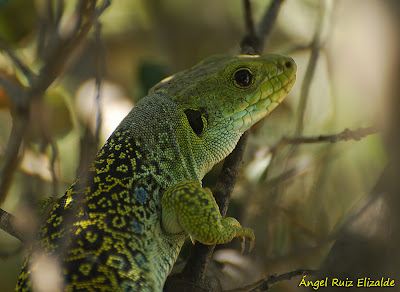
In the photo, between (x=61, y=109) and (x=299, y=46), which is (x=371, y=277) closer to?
(x=61, y=109)

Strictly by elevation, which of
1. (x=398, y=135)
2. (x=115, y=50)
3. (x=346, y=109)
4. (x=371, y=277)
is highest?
(x=115, y=50)

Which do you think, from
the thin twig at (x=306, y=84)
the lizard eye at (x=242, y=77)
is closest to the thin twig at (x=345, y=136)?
the thin twig at (x=306, y=84)

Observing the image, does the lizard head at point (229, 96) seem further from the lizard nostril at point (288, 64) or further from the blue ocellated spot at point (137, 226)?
the blue ocellated spot at point (137, 226)

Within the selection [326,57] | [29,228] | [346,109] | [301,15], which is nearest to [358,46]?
[326,57]

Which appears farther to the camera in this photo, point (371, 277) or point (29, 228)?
point (29, 228)

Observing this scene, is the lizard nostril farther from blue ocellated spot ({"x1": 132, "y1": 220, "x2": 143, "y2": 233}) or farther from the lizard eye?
blue ocellated spot ({"x1": 132, "y1": 220, "x2": 143, "y2": 233})

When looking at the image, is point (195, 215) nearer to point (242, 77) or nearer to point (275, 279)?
point (275, 279)

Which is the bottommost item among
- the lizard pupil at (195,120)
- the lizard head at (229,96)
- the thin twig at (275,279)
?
the thin twig at (275,279)
